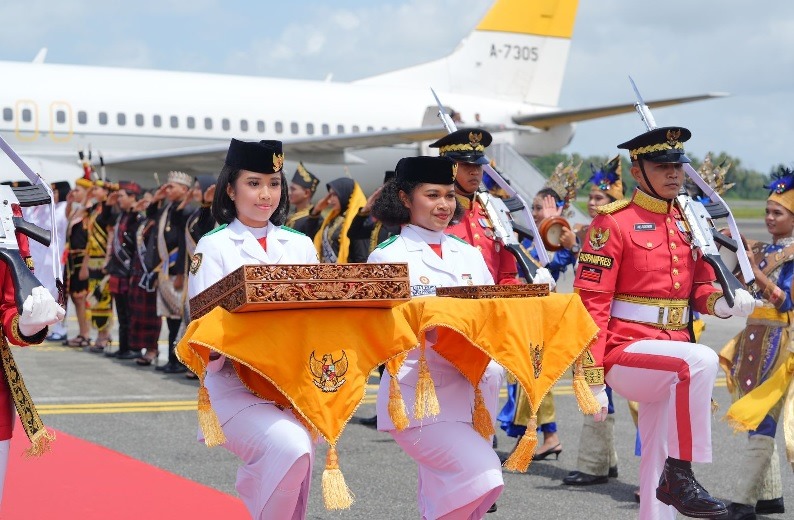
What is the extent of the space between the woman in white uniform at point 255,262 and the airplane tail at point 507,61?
88.7 ft

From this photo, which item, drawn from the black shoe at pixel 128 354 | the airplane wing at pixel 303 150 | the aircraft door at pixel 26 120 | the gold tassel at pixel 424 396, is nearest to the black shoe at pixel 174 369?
the black shoe at pixel 128 354

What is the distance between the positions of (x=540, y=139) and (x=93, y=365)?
63.3 feet

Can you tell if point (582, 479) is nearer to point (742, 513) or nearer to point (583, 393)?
point (742, 513)

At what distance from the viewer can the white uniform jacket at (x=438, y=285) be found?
189 inches

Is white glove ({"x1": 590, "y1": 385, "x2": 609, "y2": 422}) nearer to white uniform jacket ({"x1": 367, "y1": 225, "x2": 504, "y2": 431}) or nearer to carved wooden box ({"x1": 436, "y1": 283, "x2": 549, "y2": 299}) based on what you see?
white uniform jacket ({"x1": 367, "y1": 225, "x2": 504, "y2": 431})

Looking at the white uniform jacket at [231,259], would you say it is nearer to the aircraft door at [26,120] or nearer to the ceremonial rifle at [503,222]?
the ceremonial rifle at [503,222]

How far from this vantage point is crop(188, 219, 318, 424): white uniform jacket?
4375 millimetres

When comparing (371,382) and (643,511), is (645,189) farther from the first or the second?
(371,382)

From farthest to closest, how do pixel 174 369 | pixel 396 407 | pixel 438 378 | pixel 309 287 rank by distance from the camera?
pixel 174 369 → pixel 438 378 → pixel 396 407 → pixel 309 287

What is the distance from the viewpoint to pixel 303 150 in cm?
2409

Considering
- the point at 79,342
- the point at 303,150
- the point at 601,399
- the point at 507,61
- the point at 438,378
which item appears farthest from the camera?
the point at 507,61

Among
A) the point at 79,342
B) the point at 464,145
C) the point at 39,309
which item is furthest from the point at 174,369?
the point at 39,309

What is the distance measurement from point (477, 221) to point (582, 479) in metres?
1.79

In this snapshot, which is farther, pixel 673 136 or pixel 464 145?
→ pixel 464 145
